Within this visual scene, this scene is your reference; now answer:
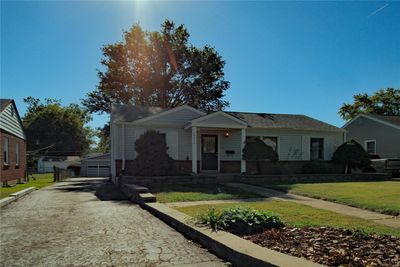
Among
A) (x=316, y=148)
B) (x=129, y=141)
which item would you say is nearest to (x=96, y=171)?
(x=129, y=141)

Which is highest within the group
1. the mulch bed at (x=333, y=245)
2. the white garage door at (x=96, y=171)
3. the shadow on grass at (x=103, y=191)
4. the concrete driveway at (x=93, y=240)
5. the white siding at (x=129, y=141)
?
the white siding at (x=129, y=141)

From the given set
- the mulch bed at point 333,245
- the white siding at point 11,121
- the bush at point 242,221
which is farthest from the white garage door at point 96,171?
the mulch bed at point 333,245

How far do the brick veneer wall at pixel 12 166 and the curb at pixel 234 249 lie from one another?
41.8ft

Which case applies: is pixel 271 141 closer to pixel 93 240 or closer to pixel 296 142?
pixel 296 142

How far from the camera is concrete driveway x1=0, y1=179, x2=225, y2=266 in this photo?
461cm

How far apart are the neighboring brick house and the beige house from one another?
2106cm

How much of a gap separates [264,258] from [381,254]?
4.37 feet

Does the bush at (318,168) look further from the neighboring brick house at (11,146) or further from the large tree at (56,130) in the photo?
the large tree at (56,130)

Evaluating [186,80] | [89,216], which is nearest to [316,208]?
[89,216]

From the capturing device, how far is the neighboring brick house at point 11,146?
1642cm

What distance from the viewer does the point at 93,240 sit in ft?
18.6

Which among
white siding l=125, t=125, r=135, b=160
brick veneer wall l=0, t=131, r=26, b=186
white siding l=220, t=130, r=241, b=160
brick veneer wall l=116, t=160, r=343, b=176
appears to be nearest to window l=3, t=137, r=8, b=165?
brick veneer wall l=0, t=131, r=26, b=186

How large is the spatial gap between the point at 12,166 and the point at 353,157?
711 inches

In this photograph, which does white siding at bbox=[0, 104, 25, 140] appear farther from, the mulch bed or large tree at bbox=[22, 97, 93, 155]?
large tree at bbox=[22, 97, 93, 155]
